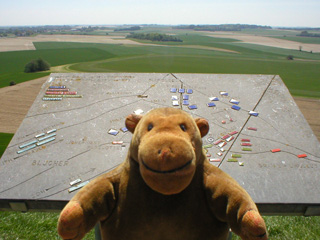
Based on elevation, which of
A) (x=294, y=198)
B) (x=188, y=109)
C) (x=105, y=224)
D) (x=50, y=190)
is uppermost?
(x=105, y=224)

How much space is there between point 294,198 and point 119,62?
26904 mm

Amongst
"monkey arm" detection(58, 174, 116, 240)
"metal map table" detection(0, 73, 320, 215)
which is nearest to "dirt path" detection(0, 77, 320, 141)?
"metal map table" detection(0, 73, 320, 215)

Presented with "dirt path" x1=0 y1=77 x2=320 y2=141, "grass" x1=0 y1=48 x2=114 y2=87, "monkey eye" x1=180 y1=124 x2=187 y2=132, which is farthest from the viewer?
"grass" x1=0 y1=48 x2=114 y2=87

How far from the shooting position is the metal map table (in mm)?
3795

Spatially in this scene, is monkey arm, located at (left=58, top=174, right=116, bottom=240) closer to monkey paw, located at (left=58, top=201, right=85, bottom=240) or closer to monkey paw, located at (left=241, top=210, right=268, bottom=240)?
monkey paw, located at (left=58, top=201, right=85, bottom=240)

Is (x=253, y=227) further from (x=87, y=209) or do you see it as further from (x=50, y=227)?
(x=50, y=227)

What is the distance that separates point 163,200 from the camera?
1734mm

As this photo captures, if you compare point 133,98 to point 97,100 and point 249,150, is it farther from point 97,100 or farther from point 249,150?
point 249,150

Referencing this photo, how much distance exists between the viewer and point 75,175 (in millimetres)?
3988

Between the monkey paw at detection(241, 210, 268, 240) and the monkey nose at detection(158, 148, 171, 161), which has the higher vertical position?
the monkey nose at detection(158, 148, 171, 161)

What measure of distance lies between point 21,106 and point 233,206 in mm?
14228

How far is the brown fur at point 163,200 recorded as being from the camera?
152cm

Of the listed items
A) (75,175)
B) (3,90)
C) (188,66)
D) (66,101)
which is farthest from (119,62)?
(75,175)

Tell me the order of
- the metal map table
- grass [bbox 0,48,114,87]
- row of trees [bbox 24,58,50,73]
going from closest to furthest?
the metal map table
grass [bbox 0,48,114,87]
row of trees [bbox 24,58,50,73]
